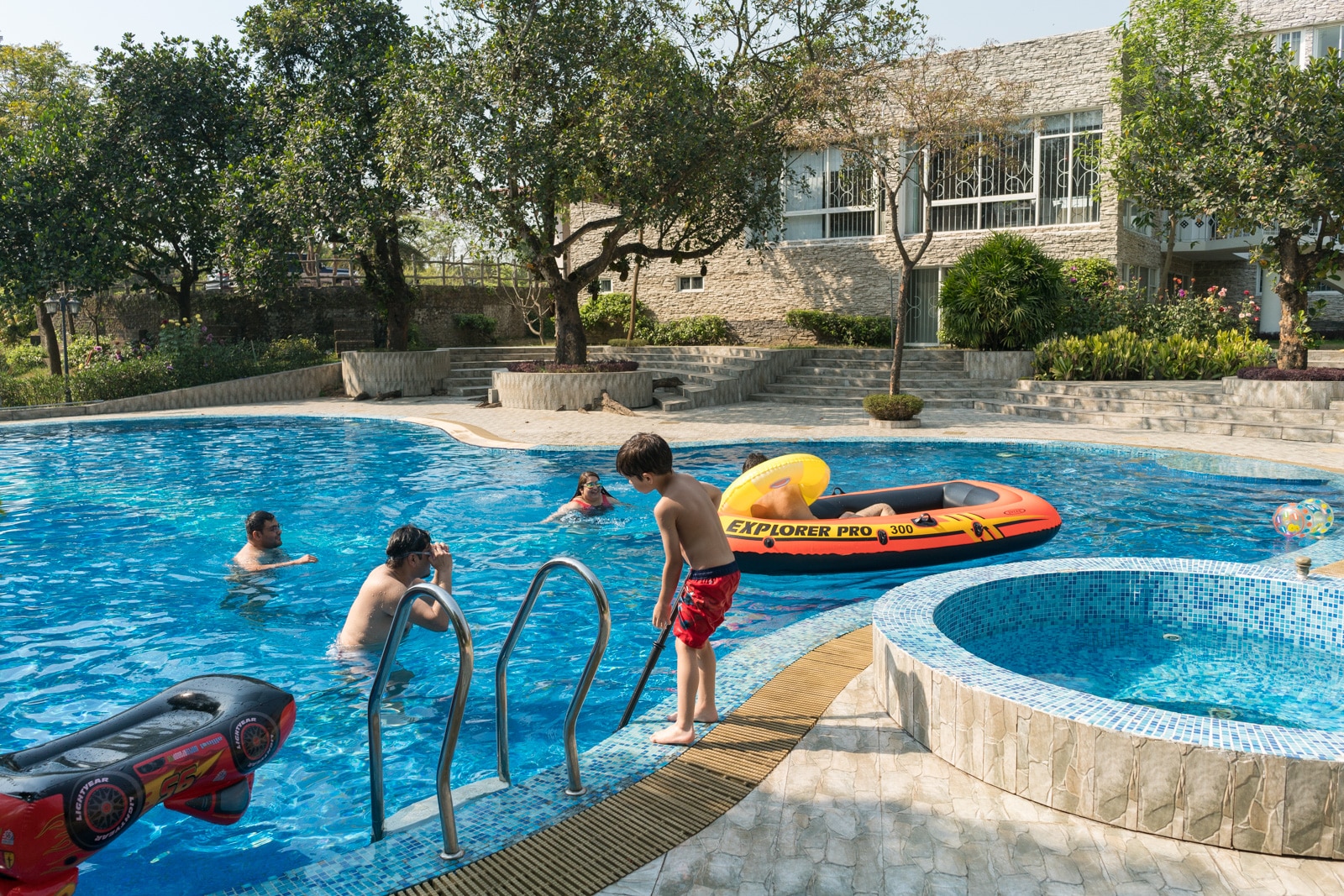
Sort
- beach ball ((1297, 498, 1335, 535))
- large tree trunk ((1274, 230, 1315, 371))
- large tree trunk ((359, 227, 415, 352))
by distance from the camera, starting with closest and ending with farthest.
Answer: beach ball ((1297, 498, 1335, 535)) < large tree trunk ((1274, 230, 1315, 371)) < large tree trunk ((359, 227, 415, 352))

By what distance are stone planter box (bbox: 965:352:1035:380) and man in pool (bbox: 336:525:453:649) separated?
53.5 ft

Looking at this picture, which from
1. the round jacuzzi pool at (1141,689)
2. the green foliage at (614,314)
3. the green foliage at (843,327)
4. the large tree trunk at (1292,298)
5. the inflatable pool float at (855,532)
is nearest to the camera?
the round jacuzzi pool at (1141,689)

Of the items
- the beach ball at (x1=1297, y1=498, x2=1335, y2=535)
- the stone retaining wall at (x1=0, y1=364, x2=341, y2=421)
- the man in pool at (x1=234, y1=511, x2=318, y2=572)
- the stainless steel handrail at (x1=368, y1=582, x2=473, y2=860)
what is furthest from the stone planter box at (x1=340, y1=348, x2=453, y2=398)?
the stainless steel handrail at (x1=368, y1=582, x2=473, y2=860)

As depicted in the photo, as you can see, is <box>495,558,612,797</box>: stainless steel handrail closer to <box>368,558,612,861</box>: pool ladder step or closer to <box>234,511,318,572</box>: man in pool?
<box>368,558,612,861</box>: pool ladder step

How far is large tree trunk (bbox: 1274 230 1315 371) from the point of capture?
630 inches

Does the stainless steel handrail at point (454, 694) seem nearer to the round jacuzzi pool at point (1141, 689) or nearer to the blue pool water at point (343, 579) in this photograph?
the blue pool water at point (343, 579)

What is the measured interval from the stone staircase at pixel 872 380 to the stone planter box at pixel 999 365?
0.45 feet

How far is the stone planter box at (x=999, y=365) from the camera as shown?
2006 centimetres

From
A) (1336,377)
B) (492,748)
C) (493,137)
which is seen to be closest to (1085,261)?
(1336,377)

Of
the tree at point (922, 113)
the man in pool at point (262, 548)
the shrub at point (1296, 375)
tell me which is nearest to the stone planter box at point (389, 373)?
the tree at point (922, 113)

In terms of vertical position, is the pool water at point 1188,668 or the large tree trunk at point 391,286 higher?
the large tree trunk at point 391,286

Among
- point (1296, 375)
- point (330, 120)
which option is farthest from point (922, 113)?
point (330, 120)

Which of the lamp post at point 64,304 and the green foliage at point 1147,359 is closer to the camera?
the green foliage at point 1147,359

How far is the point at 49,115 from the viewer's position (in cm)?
2230
